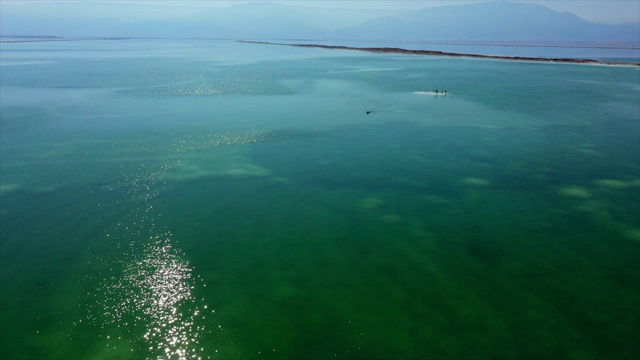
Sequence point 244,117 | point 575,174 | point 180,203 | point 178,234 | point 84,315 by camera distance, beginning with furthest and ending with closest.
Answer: point 244,117, point 575,174, point 180,203, point 178,234, point 84,315

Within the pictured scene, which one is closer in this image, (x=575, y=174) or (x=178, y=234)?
(x=178, y=234)

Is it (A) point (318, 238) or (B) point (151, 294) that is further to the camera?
(A) point (318, 238)

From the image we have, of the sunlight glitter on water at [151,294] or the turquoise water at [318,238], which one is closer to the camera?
the sunlight glitter on water at [151,294]

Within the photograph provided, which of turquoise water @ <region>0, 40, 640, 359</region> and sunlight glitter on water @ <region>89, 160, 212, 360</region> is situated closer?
sunlight glitter on water @ <region>89, 160, 212, 360</region>

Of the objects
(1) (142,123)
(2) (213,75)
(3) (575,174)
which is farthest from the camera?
(2) (213,75)

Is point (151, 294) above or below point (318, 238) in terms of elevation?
below

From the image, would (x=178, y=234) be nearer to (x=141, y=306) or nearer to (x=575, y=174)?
(x=141, y=306)

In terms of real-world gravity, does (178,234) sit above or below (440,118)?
below

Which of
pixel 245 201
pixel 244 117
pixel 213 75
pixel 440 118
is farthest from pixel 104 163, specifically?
pixel 213 75
